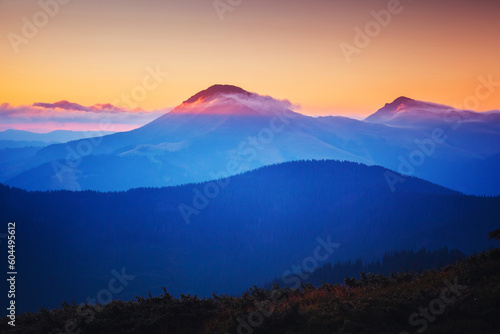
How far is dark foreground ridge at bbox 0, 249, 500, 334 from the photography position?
1241 cm

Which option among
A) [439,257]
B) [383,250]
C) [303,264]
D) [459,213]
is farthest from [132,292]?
[459,213]

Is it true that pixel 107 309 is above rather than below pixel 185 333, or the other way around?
above

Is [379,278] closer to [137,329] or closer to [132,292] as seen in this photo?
[137,329]

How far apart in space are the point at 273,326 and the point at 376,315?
367 cm

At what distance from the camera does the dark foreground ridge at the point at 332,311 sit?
12.4 meters

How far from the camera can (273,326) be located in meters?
13.5
